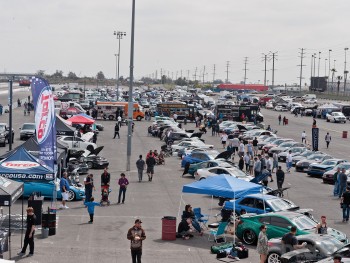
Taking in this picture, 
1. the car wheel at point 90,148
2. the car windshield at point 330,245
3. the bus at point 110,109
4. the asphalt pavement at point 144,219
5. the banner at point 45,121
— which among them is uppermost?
the banner at point 45,121

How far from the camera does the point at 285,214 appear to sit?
1998cm

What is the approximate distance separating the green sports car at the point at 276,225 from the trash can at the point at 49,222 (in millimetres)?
5487

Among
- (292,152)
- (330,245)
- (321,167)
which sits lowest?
(321,167)

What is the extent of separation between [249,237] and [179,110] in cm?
5926

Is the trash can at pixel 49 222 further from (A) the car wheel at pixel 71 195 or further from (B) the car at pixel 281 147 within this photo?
(B) the car at pixel 281 147

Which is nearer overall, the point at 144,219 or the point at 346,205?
the point at 144,219

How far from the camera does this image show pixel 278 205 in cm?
2223

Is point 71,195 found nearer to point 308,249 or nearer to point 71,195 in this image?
point 71,195

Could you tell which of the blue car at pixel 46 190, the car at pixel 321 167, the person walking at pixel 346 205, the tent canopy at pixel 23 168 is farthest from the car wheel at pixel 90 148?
the person walking at pixel 346 205

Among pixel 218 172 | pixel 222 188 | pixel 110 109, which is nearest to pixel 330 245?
pixel 222 188

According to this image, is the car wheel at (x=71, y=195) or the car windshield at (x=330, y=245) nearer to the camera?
Answer: the car windshield at (x=330, y=245)

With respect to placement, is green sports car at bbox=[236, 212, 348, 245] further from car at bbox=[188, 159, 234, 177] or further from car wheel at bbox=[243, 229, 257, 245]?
car at bbox=[188, 159, 234, 177]

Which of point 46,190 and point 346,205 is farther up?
point 346,205

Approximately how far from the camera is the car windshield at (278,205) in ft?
72.1
